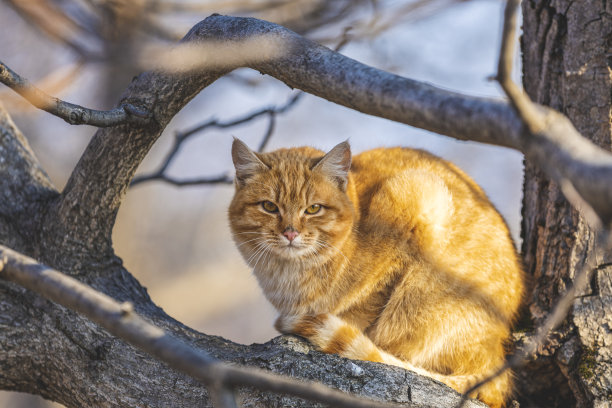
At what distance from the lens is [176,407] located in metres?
1.89

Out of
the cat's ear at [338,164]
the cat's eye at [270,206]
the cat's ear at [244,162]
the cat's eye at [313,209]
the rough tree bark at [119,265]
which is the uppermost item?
the cat's ear at [244,162]

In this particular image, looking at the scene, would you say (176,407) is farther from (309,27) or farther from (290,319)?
(309,27)

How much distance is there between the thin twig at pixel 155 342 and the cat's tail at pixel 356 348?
1.13 m

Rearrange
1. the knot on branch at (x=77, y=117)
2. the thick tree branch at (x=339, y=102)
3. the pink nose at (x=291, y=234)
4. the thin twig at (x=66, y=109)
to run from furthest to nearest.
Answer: the pink nose at (x=291, y=234) < the knot on branch at (x=77, y=117) < the thin twig at (x=66, y=109) < the thick tree branch at (x=339, y=102)

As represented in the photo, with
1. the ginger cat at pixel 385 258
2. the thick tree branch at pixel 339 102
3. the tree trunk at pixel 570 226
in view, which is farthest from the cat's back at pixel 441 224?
the thick tree branch at pixel 339 102

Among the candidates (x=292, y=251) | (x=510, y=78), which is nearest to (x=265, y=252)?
(x=292, y=251)

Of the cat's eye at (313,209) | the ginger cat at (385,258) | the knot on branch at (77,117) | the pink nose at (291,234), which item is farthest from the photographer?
the cat's eye at (313,209)

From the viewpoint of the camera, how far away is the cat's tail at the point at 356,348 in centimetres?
223

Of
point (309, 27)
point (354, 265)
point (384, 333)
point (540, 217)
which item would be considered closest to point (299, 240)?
point (354, 265)

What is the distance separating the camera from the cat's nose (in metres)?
2.69

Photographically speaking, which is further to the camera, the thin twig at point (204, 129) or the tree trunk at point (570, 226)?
the thin twig at point (204, 129)

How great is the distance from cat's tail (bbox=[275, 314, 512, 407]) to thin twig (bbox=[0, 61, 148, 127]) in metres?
1.09

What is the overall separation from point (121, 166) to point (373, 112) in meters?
1.33

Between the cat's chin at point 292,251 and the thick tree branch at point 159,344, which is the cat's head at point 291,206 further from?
the thick tree branch at point 159,344
